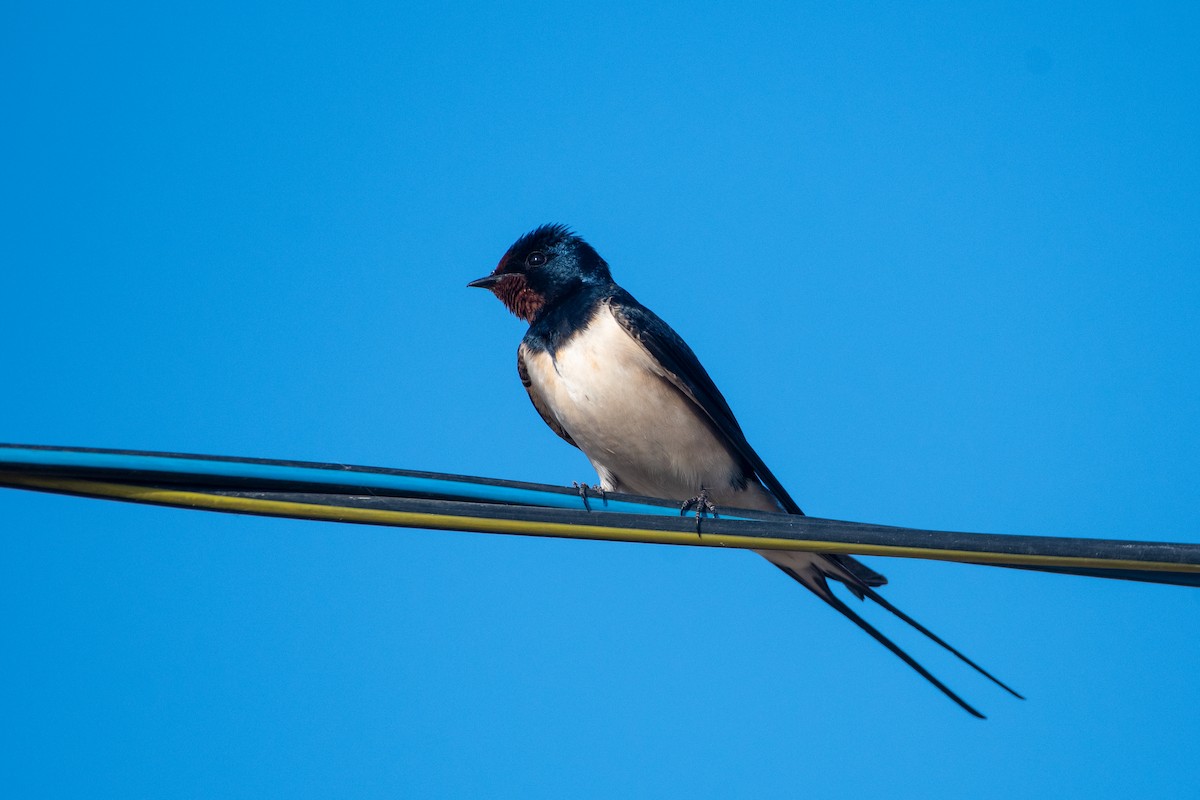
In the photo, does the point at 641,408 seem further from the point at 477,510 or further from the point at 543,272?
the point at 477,510

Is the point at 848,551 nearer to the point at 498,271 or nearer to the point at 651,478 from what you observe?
the point at 651,478

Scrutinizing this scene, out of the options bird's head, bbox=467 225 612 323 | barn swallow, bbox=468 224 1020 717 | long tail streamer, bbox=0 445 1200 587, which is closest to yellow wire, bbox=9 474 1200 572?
long tail streamer, bbox=0 445 1200 587

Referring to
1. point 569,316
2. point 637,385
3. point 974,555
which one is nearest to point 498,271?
point 569,316

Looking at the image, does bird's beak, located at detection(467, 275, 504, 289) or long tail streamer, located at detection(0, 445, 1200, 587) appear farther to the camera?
bird's beak, located at detection(467, 275, 504, 289)

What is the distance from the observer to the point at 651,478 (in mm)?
5238

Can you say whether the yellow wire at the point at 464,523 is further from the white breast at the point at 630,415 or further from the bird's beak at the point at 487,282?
the bird's beak at the point at 487,282

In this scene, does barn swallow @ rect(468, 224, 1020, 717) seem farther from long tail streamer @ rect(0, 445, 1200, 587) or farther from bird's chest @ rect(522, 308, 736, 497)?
long tail streamer @ rect(0, 445, 1200, 587)

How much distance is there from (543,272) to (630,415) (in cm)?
97

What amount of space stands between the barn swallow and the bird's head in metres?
0.19

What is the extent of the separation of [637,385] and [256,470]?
2.48 meters

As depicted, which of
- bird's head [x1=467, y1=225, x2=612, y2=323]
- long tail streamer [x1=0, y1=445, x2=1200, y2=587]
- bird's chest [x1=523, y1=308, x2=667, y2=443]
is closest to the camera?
long tail streamer [x1=0, y1=445, x2=1200, y2=587]

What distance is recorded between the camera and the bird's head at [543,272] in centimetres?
564

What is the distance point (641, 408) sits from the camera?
5055 mm

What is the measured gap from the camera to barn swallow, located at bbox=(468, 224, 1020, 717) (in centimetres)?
504
